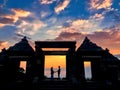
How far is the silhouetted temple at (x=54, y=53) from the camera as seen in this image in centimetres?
2203

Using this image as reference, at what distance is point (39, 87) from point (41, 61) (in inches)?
172

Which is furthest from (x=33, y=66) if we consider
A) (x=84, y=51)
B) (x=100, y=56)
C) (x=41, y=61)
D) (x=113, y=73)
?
(x=113, y=73)

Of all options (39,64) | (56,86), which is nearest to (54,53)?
(39,64)

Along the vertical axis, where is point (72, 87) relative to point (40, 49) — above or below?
below

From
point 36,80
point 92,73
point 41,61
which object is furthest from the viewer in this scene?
point 92,73

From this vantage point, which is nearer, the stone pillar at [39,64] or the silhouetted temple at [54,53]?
the stone pillar at [39,64]

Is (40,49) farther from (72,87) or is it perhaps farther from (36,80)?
(72,87)

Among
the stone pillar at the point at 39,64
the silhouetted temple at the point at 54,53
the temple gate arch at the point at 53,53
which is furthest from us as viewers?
the silhouetted temple at the point at 54,53

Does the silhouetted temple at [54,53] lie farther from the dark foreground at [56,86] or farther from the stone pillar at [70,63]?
the dark foreground at [56,86]

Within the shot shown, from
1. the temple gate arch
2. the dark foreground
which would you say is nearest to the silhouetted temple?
the temple gate arch

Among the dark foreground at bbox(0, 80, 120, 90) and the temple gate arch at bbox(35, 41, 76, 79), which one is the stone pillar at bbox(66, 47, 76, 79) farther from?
the dark foreground at bbox(0, 80, 120, 90)

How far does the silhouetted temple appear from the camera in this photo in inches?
867

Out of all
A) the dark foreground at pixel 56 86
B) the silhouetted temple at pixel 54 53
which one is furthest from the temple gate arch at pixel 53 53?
the dark foreground at pixel 56 86

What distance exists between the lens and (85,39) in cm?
2575
